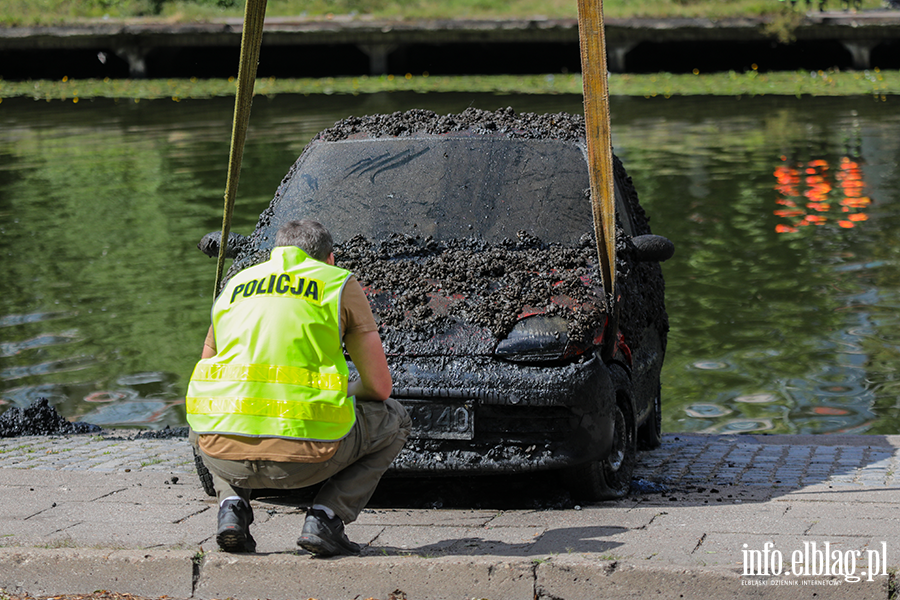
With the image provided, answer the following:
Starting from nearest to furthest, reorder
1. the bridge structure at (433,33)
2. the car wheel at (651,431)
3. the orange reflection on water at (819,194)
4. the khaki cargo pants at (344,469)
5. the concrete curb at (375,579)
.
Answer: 1. the concrete curb at (375,579)
2. the khaki cargo pants at (344,469)
3. the car wheel at (651,431)
4. the orange reflection on water at (819,194)
5. the bridge structure at (433,33)

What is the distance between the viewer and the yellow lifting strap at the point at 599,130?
559 centimetres

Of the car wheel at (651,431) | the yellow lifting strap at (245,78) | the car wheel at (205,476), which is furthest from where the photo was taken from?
the car wheel at (651,431)

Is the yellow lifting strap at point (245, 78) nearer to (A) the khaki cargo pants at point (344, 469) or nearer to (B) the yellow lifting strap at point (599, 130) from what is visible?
(B) the yellow lifting strap at point (599, 130)

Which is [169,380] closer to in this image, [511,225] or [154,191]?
[511,225]

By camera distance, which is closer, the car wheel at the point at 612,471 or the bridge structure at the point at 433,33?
the car wheel at the point at 612,471

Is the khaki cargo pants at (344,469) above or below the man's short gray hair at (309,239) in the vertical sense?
below

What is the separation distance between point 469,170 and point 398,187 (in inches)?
16.9

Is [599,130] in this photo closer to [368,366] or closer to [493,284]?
[493,284]

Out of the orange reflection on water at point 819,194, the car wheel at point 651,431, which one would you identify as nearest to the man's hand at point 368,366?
the car wheel at point 651,431

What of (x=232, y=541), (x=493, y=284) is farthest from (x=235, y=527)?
(x=493, y=284)

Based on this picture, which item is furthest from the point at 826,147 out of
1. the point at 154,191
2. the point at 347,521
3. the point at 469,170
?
the point at 347,521

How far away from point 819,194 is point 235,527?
13.3m

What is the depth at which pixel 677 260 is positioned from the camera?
1246cm

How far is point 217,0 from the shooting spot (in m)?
40.9
